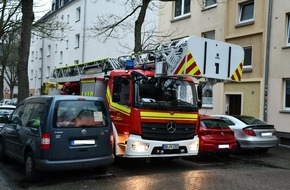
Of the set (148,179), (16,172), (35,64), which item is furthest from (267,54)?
(35,64)

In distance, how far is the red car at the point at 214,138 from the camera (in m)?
11.4

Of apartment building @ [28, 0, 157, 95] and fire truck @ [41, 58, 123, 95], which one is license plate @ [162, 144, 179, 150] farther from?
apartment building @ [28, 0, 157, 95]

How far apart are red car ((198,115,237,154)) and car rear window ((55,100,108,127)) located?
3.62 m

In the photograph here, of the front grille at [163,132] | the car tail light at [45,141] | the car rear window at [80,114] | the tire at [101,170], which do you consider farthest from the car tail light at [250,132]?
the car tail light at [45,141]

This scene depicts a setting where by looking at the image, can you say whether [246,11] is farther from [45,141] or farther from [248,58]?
[45,141]

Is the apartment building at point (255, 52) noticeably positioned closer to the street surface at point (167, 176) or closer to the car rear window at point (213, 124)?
the car rear window at point (213, 124)

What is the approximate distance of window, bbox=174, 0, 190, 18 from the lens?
78.3ft

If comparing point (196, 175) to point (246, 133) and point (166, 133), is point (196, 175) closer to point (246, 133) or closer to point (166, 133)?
point (166, 133)

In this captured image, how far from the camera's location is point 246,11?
65.1ft

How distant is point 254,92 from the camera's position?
737 inches

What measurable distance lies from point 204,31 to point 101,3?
1869 centimetres

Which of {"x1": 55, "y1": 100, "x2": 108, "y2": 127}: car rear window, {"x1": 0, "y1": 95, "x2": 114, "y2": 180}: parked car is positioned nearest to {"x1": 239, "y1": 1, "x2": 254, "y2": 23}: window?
{"x1": 55, "y1": 100, "x2": 108, "y2": 127}: car rear window

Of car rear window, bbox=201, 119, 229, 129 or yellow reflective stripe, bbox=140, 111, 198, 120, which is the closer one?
yellow reflective stripe, bbox=140, 111, 198, 120

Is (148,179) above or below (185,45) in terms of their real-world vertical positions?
below
